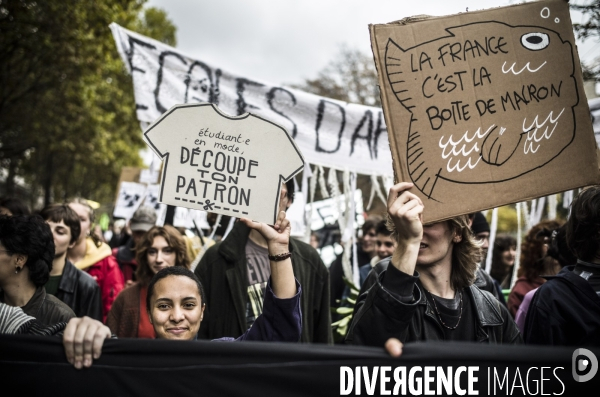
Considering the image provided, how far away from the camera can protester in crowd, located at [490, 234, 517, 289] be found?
632cm

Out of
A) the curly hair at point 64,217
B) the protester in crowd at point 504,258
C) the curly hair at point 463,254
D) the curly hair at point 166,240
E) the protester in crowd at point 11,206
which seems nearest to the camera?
the curly hair at point 463,254

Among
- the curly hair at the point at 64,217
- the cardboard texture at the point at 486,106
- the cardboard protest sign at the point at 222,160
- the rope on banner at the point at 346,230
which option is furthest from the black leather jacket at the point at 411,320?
the rope on banner at the point at 346,230

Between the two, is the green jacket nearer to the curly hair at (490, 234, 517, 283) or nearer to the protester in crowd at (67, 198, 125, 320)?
the protester in crowd at (67, 198, 125, 320)

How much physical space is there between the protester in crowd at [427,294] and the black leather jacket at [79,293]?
2.18 m

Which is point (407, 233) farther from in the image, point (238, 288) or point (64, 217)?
point (64, 217)

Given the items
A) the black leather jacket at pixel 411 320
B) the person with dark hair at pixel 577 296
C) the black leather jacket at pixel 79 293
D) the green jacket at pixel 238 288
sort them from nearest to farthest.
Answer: the black leather jacket at pixel 411 320
the person with dark hair at pixel 577 296
the green jacket at pixel 238 288
the black leather jacket at pixel 79 293

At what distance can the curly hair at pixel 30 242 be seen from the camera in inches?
117

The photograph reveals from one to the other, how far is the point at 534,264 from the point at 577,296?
7.07 feet

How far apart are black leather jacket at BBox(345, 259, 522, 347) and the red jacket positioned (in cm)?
290

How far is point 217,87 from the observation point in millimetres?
5055

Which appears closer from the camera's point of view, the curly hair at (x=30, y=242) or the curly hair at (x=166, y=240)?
the curly hair at (x=30, y=242)

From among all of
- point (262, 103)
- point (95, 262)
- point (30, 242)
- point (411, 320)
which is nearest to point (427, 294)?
point (411, 320)

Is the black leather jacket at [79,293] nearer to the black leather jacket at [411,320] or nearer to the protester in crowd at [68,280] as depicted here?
the protester in crowd at [68,280]

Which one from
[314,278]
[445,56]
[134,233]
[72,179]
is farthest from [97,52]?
[72,179]
